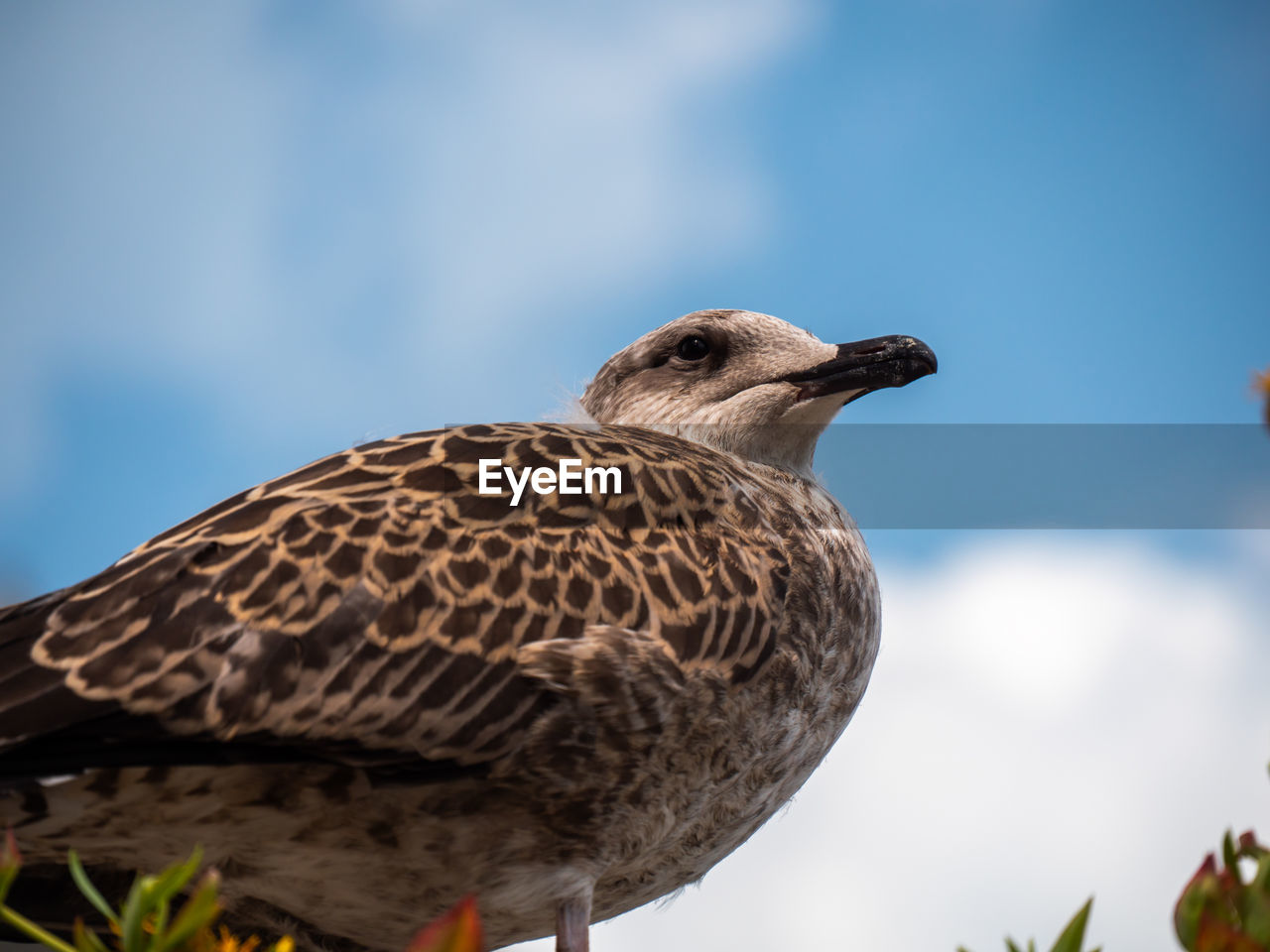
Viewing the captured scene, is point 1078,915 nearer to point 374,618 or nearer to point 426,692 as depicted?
point 426,692

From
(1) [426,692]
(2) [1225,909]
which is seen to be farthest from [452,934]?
(1) [426,692]

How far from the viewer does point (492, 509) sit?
2.90 m

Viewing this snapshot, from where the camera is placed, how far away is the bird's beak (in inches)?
165

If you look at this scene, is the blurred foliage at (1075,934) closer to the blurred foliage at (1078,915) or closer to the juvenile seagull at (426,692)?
the blurred foliage at (1078,915)

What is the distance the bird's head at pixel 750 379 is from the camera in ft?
14.1

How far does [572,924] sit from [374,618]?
98 cm

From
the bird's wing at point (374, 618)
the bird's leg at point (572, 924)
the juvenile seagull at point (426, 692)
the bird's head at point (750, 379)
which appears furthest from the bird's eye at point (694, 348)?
the bird's leg at point (572, 924)

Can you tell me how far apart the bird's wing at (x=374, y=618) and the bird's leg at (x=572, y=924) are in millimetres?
557

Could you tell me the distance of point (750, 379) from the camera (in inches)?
182

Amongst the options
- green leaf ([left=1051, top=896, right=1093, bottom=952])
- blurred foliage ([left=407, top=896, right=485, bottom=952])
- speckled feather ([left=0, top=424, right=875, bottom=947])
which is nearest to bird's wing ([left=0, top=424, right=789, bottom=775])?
speckled feather ([left=0, top=424, right=875, bottom=947])

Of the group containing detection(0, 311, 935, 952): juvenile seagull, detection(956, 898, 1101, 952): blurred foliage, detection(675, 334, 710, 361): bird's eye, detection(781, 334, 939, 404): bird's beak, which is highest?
detection(675, 334, 710, 361): bird's eye

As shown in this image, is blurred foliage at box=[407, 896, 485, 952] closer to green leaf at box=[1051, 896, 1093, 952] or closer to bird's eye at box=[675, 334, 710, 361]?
green leaf at box=[1051, 896, 1093, 952]

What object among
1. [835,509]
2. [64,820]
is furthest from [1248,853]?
[835,509]

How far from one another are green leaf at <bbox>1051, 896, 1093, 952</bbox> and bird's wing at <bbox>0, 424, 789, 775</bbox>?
1.45 meters
